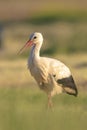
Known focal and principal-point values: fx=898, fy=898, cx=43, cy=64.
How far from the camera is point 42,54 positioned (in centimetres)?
2347

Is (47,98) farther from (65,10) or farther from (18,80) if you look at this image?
(65,10)

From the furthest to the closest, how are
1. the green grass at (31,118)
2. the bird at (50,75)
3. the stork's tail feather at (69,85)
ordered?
the stork's tail feather at (69,85) < the bird at (50,75) < the green grass at (31,118)

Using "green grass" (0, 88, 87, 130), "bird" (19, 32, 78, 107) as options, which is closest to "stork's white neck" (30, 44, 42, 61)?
"bird" (19, 32, 78, 107)

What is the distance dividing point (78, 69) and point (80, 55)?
5.67m

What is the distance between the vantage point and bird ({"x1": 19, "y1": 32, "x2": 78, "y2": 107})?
11531mm

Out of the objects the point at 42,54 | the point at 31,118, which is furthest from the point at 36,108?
the point at 42,54

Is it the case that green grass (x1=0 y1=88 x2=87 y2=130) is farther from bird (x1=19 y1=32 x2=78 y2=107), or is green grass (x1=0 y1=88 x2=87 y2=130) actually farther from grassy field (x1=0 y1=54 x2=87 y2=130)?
bird (x1=19 y1=32 x2=78 y2=107)

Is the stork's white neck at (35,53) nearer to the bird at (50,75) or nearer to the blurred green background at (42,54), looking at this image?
the bird at (50,75)

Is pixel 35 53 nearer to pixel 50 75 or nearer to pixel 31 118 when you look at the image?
pixel 50 75

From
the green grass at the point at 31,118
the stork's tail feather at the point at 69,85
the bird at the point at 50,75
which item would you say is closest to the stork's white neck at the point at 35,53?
the bird at the point at 50,75

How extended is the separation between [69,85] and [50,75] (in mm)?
309

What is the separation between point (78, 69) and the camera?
16766 millimetres

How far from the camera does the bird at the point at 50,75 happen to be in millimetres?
11531

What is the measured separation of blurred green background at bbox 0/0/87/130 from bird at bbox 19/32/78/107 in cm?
15
